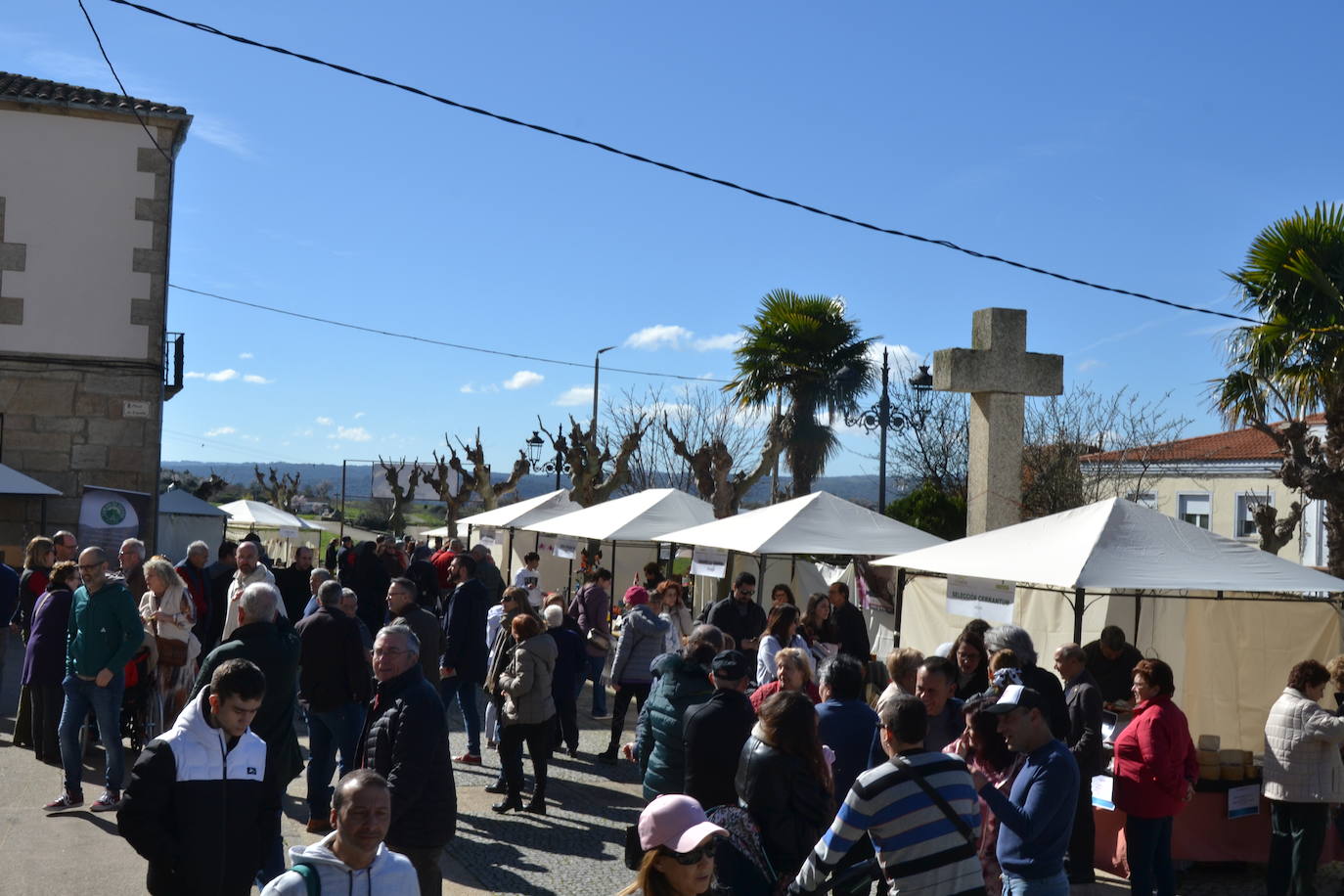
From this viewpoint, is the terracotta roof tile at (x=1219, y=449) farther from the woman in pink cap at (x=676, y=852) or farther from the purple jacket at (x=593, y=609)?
the woman in pink cap at (x=676, y=852)

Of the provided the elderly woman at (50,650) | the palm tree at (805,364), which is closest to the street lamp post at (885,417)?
the palm tree at (805,364)

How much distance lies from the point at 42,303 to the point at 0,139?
8.64 feet

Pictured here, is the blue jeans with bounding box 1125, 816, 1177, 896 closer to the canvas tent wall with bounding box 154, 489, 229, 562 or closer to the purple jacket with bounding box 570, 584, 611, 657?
the purple jacket with bounding box 570, 584, 611, 657

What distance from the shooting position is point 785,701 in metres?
5.20

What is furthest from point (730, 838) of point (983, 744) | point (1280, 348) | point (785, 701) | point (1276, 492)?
point (1276, 492)

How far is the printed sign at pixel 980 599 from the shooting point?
9781 millimetres

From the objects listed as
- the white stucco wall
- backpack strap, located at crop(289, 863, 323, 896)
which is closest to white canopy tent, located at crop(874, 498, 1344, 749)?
backpack strap, located at crop(289, 863, 323, 896)

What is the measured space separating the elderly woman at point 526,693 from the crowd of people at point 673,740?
0.06 feet

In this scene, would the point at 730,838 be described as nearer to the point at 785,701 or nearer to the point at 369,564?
the point at 785,701

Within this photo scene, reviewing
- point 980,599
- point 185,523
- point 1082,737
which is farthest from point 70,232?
point 1082,737

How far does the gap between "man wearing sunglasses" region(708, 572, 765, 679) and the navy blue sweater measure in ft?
21.6

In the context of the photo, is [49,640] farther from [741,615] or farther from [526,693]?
[741,615]

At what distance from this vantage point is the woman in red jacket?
6.96 meters

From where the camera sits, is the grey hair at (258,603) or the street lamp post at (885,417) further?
the street lamp post at (885,417)
